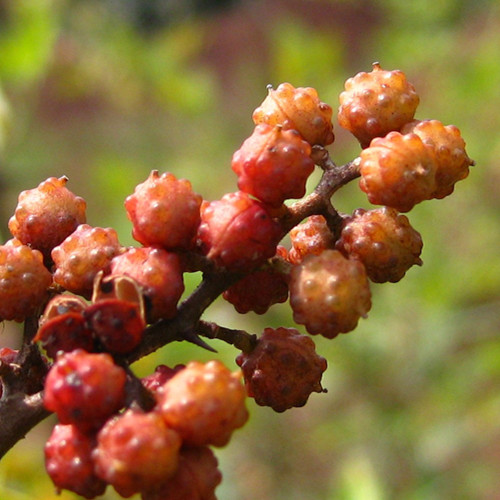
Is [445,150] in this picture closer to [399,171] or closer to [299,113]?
[399,171]

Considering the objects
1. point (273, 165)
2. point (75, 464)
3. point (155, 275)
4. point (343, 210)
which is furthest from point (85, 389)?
point (343, 210)

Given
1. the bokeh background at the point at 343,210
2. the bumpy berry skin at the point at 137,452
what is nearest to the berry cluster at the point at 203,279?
the bumpy berry skin at the point at 137,452

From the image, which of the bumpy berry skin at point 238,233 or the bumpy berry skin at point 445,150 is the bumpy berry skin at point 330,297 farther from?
the bumpy berry skin at point 445,150

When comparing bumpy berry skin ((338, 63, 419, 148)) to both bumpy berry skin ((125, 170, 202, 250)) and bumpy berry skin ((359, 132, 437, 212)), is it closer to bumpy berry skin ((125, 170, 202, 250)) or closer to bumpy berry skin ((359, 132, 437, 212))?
bumpy berry skin ((359, 132, 437, 212))

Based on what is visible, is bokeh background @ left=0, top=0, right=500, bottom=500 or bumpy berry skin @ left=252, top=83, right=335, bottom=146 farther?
bokeh background @ left=0, top=0, right=500, bottom=500

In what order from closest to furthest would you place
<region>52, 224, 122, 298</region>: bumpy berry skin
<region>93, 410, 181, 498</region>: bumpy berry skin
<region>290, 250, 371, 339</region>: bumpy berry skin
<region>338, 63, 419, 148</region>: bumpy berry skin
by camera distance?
<region>93, 410, 181, 498</region>: bumpy berry skin, <region>290, 250, 371, 339</region>: bumpy berry skin, <region>52, 224, 122, 298</region>: bumpy berry skin, <region>338, 63, 419, 148</region>: bumpy berry skin

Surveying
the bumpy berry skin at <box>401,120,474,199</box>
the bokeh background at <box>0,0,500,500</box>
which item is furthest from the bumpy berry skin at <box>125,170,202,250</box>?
the bokeh background at <box>0,0,500,500</box>

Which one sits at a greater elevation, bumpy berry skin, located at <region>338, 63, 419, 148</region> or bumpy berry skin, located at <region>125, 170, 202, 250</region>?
bumpy berry skin, located at <region>338, 63, 419, 148</region>
